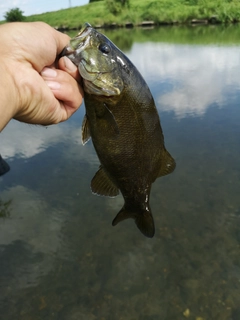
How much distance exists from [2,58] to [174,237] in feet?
16.6

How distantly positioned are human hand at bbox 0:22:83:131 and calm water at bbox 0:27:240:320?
12.5 ft

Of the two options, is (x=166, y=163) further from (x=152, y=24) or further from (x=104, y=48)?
(x=152, y=24)

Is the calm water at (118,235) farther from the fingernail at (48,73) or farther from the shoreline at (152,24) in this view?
the shoreline at (152,24)

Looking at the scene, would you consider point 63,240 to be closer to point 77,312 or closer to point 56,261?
point 56,261

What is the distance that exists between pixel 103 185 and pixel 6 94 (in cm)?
105

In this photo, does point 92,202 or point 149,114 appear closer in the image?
point 149,114

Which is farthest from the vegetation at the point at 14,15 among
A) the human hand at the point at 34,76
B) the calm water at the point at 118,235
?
the human hand at the point at 34,76

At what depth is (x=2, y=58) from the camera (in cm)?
199

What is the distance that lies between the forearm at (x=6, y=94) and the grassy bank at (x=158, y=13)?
40987 mm

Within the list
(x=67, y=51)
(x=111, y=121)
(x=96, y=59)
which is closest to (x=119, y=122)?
(x=111, y=121)

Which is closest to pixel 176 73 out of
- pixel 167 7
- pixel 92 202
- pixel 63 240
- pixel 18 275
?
pixel 92 202

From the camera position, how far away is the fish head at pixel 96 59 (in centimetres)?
213

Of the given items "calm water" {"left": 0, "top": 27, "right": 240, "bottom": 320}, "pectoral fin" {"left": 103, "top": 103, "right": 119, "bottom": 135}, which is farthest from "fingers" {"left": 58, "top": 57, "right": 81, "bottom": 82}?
"calm water" {"left": 0, "top": 27, "right": 240, "bottom": 320}

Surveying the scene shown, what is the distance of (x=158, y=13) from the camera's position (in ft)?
143
